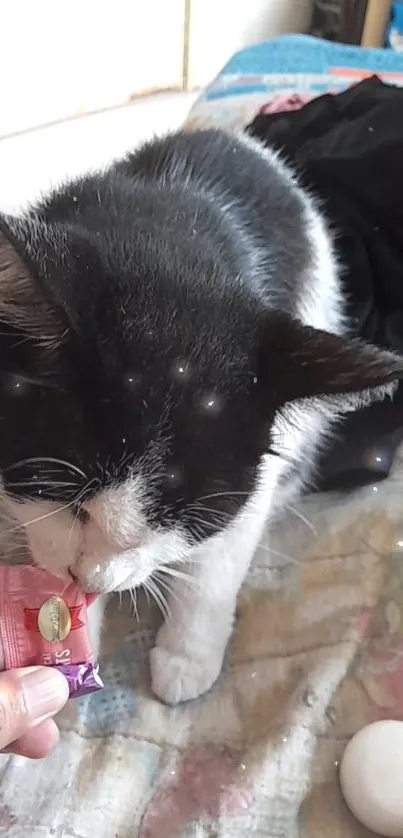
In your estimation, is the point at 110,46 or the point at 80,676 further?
the point at 110,46

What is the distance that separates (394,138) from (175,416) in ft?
2.56

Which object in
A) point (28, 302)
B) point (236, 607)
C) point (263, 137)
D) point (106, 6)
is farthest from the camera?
point (106, 6)

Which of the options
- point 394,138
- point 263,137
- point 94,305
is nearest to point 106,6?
point 263,137

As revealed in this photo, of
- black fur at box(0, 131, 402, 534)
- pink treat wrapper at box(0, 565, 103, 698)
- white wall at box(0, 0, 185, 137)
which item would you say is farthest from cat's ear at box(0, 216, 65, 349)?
white wall at box(0, 0, 185, 137)

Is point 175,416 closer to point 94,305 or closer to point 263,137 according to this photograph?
point 94,305

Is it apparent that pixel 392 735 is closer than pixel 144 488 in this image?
No

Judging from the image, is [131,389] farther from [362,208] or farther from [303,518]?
[362,208]

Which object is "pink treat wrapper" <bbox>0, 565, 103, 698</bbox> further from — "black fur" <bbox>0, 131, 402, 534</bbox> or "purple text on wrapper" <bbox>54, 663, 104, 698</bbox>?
"black fur" <bbox>0, 131, 402, 534</bbox>

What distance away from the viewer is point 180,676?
0.96m

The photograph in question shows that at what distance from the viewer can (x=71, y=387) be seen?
0.68 m

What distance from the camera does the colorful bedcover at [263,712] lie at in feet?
2.83

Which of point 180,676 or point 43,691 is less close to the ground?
point 43,691

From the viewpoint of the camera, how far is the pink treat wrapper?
811 mm

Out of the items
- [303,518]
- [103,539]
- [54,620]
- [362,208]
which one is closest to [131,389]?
[103,539]
